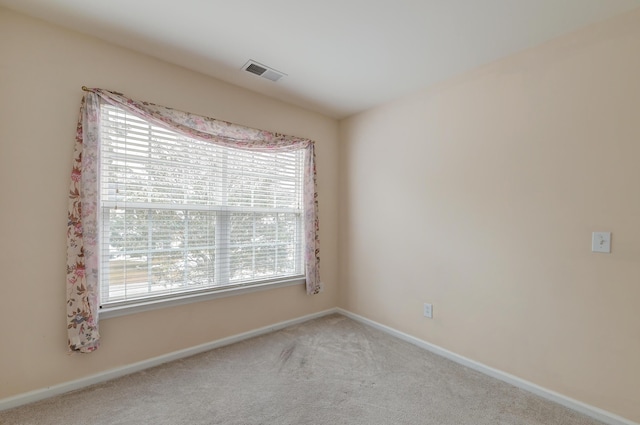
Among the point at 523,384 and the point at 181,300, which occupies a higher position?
the point at 181,300

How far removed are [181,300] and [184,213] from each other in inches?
28.8

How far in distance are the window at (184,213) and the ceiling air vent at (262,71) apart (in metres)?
0.72

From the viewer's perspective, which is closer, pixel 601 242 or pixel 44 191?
pixel 601 242

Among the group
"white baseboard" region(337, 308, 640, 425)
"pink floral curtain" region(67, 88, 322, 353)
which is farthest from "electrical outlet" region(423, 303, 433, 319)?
"pink floral curtain" region(67, 88, 322, 353)

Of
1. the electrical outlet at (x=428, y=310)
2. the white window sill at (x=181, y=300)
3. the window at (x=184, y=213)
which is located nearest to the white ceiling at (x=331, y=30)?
the window at (x=184, y=213)

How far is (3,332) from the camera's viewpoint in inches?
67.6

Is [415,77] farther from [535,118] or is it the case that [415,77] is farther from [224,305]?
[224,305]

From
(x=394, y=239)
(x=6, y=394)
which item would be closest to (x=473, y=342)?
(x=394, y=239)

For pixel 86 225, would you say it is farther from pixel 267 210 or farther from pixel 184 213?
pixel 267 210

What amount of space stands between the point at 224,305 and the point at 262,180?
1.26 meters

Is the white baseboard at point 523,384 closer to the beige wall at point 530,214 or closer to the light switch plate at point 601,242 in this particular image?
the beige wall at point 530,214

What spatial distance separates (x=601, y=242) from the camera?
1.74 metres

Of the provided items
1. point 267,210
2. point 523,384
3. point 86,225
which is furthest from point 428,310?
point 86,225

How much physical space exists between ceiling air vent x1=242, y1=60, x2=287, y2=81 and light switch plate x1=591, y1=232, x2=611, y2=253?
257 cm
